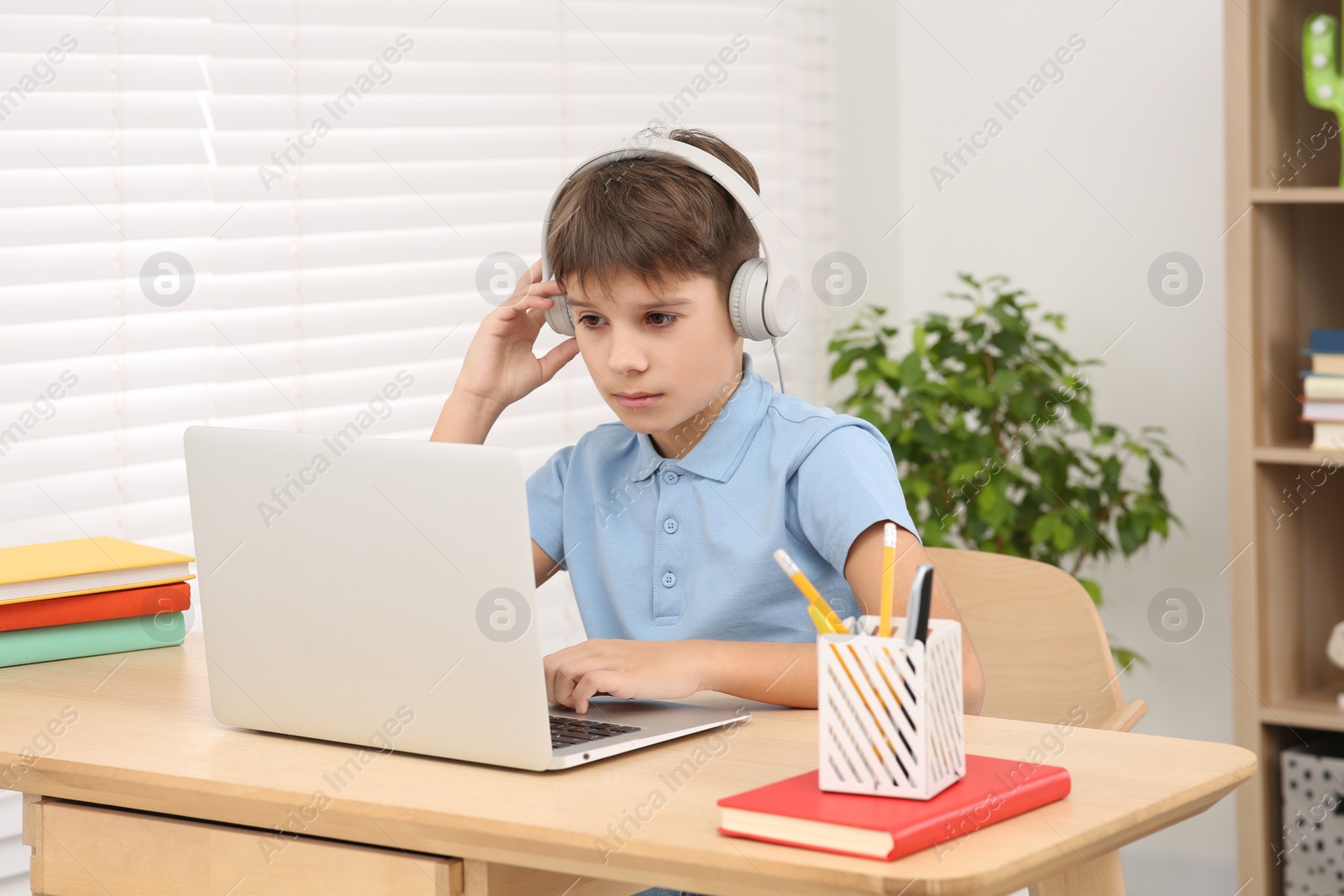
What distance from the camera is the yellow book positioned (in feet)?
4.71

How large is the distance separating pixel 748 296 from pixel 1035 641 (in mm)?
563

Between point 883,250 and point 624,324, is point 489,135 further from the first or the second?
point 624,324

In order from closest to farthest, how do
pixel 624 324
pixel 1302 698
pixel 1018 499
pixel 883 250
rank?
pixel 624 324, pixel 1302 698, pixel 1018 499, pixel 883 250

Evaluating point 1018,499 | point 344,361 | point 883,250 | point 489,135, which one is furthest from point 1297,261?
point 344,361

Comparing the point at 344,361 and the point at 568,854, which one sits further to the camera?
the point at 344,361

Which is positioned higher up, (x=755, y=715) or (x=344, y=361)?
(x=344, y=361)

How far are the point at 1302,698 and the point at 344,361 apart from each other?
5.36ft

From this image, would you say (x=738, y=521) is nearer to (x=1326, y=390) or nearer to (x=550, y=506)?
(x=550, y=506)

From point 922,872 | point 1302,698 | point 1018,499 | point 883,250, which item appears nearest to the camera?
point 922,872

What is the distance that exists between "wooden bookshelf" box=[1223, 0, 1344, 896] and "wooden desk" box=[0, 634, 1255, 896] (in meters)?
1.28

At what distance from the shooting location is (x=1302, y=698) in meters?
2.24

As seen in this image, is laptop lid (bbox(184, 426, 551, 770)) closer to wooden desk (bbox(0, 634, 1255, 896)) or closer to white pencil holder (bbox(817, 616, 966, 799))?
wooden desk (bbox(0, 634, 1255, 896))

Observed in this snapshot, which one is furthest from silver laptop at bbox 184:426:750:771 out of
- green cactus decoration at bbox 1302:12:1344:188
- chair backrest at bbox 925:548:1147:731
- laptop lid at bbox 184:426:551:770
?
green cactus decoration at bbox 1302:12:1344:188

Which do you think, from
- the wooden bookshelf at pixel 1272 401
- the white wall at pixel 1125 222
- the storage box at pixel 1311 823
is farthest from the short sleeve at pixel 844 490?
the white wall at pixel 1125 222
